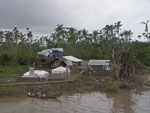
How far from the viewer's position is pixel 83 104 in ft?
62.0

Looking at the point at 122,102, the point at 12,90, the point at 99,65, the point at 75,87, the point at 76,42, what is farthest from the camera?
the point at 76,42

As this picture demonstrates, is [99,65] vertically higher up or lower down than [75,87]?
higher up

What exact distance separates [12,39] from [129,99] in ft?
155

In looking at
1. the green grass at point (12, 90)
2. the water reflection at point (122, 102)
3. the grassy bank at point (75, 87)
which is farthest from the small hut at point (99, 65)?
the green grass at point (12, 90)

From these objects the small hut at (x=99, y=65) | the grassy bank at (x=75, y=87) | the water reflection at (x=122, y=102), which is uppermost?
the small hut at (x=99, y=65)

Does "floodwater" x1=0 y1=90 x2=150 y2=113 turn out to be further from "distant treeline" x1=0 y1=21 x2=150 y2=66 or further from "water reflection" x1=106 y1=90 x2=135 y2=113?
"distant treeline" x1=0 y1=21 x2=150 y2=66

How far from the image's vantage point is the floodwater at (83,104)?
17.0 metres

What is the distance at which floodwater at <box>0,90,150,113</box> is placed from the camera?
55.8ft

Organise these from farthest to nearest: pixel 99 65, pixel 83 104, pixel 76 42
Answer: pixel 76 42
pixel 99 65
pixel 83 104

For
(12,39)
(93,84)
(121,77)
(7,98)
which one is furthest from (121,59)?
(12,39)

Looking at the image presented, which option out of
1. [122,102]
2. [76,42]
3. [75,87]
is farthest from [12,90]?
[76,42]

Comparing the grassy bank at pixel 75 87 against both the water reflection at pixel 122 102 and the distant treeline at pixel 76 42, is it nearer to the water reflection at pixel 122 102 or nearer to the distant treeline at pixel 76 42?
the water reflection at pixel 122 102

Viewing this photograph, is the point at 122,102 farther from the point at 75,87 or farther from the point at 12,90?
the point at 12,90

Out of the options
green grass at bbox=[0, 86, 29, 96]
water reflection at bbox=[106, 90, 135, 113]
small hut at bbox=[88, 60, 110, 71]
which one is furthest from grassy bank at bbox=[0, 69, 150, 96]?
small hut at bbox=[88, 60, 110, 71]
